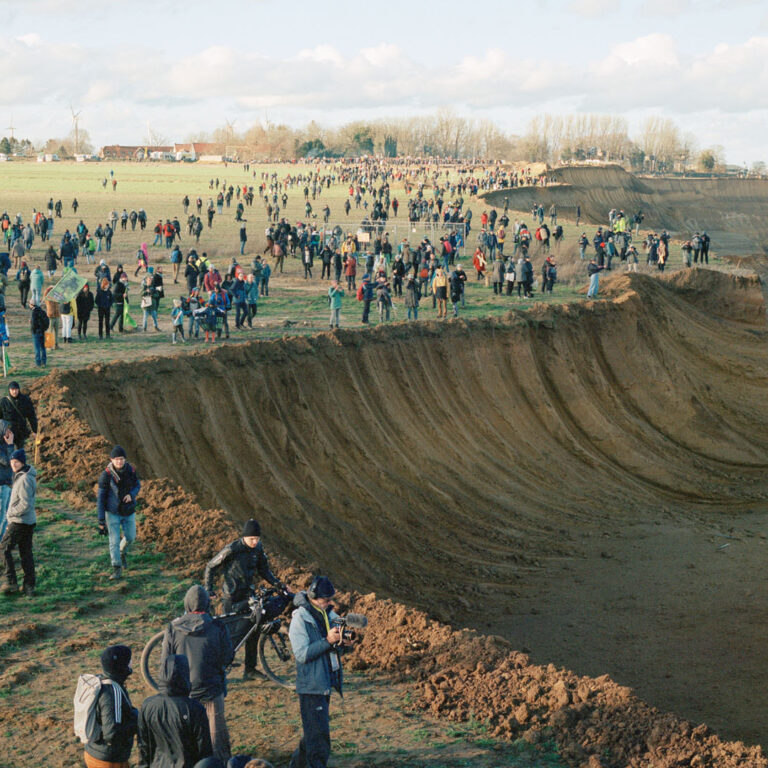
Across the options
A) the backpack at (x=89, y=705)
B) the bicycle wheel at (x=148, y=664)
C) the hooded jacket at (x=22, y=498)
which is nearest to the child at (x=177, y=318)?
the hooded jacket at (x=22, y=498)

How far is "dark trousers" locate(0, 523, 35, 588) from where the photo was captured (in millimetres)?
10648

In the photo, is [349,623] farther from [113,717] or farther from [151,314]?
[151,314]

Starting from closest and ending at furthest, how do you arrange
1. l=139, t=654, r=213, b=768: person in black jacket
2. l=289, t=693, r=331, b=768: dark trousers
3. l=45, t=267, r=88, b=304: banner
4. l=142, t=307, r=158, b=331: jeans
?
l=139, t=654, r=213, b=768: person in black jacket < l=289, t=693, r=331, b=768: dark trousers < l=45, t=267, r=88, b=304: banner < l=142, t=307, r=158, b=331: jeans

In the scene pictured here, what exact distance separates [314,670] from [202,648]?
34.3 inches

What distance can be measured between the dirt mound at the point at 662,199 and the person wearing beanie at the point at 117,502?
61.9m

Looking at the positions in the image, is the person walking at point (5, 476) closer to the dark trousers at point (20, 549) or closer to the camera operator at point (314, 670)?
the dark trousers at point (20, 549)

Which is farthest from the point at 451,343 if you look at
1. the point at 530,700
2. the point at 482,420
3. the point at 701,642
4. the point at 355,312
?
the point at 530,700

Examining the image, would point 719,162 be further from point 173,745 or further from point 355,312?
point 173,745

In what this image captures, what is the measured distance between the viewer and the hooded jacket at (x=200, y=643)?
7.06 meters

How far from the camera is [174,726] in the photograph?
616 centimetres

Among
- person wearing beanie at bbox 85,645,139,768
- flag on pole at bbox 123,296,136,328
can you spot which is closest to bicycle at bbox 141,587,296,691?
person wearing beanie at bbox 85,645,139,768

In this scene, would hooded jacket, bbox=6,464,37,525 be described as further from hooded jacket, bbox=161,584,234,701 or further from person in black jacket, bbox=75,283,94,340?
person in black jacket, bbox=75,283,94,340

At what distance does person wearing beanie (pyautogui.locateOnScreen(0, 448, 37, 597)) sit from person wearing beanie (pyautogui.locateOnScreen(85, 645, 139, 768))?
448cm

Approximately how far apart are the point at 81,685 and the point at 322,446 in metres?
14.2
